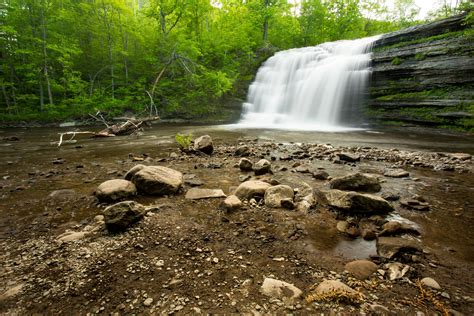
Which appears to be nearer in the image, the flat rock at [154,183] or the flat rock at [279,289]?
the flat rock at [279,289]

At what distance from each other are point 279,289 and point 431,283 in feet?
3.60

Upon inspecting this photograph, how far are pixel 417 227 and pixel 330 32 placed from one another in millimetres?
31541

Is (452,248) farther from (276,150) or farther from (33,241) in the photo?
(276,150)

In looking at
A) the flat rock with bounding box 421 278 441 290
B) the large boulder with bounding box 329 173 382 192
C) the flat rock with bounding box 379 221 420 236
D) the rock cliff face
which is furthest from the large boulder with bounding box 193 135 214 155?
the rock cliff face

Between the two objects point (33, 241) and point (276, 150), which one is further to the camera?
point (276, 150)

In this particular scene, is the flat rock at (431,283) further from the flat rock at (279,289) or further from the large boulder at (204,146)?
the large boulder at (204,146)

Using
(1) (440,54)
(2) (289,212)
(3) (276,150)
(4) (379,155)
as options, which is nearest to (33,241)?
(2) (289,212)

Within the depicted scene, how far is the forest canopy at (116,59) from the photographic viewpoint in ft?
50.9

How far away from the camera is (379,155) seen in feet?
19.4

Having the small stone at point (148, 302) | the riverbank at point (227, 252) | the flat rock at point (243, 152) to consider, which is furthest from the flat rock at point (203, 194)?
the flat rock at point (243, 152)

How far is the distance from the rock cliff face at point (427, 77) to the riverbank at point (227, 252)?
975 cm

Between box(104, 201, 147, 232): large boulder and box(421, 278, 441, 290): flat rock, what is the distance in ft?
8.52

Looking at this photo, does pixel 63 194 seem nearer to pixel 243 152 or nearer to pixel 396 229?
pixel 243 152

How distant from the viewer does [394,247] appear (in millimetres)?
1990
